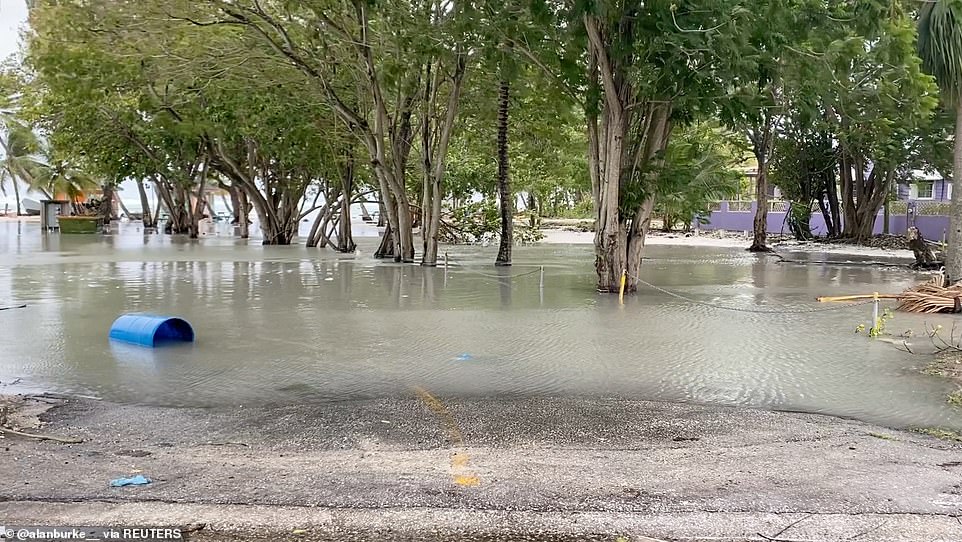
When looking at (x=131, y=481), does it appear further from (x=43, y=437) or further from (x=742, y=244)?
(x=742, y=244)

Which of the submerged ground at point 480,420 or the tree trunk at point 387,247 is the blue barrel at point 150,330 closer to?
the submerged ground at point 480,420

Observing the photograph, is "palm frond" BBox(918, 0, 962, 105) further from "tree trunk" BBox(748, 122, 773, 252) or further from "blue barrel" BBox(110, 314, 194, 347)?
"tree trunk" BBox(748, 122, 773, 252)

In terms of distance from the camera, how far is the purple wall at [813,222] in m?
32.3

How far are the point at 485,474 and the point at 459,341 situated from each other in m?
5.22

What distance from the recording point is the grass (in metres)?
5.75

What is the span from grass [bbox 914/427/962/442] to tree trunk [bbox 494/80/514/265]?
45.4 feet

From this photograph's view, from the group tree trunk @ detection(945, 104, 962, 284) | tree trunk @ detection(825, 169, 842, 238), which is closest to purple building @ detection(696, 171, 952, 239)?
tree trunk @ detection(825, 169, 842, 238)

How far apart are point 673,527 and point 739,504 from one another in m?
0.52

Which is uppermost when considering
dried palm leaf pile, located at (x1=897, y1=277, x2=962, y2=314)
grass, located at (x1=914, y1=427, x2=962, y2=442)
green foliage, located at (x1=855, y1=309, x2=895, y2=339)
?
dried palm leaf pile, located at (x1=897, y1=277, x2=962, y2=314)

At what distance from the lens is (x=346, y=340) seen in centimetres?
1003

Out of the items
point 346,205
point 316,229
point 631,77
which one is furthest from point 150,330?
point 316,229

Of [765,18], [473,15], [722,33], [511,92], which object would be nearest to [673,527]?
[722,33]

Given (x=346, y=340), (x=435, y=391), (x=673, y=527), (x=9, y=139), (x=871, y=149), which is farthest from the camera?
(x=9, y=139)

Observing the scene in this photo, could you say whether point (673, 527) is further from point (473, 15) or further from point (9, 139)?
point (9, 139)
